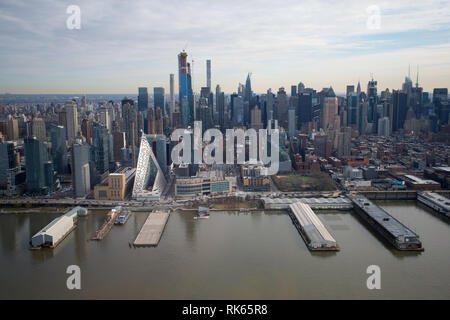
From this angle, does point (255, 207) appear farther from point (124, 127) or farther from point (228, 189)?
point (124, 127)

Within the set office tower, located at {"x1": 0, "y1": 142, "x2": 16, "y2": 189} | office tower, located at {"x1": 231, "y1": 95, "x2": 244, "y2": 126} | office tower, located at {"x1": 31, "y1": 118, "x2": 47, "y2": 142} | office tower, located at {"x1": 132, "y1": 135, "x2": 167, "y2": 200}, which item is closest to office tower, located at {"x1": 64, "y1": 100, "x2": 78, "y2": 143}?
office tower, located at {"x1": 31, "y1": 118, "x2": 47, "y2": 142}

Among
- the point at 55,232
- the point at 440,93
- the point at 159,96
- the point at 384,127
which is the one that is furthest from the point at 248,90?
the point at 55,232

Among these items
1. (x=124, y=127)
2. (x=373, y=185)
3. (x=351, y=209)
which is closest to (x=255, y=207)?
(x=351, y=209)

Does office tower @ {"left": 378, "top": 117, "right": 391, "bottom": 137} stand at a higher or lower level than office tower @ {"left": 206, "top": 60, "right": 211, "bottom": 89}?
lower

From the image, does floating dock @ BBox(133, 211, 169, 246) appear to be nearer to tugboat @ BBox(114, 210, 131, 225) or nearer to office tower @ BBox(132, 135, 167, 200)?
tugboat @ BBox(114, 210, 131, 225)

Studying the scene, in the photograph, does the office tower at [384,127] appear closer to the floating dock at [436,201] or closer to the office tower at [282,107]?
the office tower at [282,107]

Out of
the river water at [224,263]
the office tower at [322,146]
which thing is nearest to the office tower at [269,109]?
the office tower at [322,146]

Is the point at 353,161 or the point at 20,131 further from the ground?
the point at 20,131

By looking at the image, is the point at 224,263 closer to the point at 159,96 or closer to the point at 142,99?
the point at 142,99
